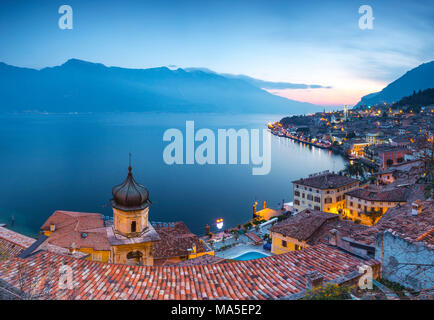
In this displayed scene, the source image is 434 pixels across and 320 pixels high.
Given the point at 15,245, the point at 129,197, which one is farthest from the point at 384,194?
the point at 15,245

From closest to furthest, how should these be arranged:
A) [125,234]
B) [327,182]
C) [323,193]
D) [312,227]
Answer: [125,234] < [312,227] < [323,193] < [327,182]

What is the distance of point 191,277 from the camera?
27.2 ft

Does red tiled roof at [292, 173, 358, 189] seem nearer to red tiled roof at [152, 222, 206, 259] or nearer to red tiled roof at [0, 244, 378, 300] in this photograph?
red tiled roof at [152, 222, 206, 259]

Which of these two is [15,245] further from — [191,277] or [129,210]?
[191,277]

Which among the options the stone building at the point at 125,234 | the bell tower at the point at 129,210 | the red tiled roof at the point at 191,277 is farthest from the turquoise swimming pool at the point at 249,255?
the red tiled roof at the point at 191,277

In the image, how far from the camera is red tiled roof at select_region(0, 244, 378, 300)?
7273 mm

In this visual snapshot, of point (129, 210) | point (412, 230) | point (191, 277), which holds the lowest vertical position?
point (191, 277)

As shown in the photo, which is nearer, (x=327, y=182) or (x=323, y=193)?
(x=323, y=193)

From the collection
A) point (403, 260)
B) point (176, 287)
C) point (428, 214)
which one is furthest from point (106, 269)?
point (428, 214)

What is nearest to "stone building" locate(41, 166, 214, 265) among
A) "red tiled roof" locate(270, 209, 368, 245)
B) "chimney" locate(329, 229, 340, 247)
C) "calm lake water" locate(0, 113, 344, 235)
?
"red tiled roof" locate(270, 209, 368, 245)

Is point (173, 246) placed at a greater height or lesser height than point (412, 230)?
lesser

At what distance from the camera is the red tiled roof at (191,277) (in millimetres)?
7273

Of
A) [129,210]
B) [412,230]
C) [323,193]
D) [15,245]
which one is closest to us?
[412,230]

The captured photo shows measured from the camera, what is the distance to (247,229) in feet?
105
